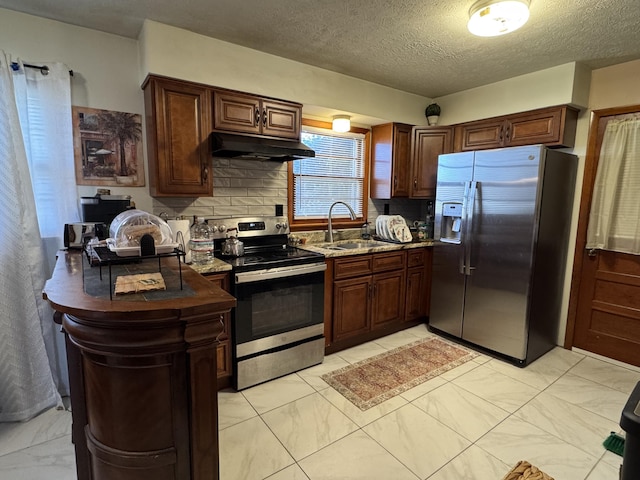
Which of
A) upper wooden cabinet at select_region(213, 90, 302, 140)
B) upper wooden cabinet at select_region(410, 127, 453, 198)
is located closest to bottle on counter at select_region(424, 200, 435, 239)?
upper wooden cabinet at select_region(410, 127, 453, 198)

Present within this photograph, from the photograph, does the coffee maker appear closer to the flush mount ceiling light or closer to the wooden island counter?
the wooden island counter

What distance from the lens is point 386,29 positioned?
2248mm

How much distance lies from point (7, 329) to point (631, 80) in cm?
479

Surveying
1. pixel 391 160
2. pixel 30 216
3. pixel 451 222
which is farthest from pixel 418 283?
pixel 30 216

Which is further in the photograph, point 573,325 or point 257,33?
point 573,325

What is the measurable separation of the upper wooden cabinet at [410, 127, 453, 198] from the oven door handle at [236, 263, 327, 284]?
65.5 inches

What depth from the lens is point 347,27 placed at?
224 cm

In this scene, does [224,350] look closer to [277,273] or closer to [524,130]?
[277,273]

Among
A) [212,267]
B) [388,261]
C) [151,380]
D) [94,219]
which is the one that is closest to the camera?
[151,380]

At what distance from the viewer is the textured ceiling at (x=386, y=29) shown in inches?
78.1

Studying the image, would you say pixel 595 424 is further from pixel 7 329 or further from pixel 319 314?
pixel 7 329

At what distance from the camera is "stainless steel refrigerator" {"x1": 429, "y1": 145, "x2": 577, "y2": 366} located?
2719mm

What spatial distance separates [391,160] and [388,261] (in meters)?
1.11

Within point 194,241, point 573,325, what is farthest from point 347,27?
point 573,325
